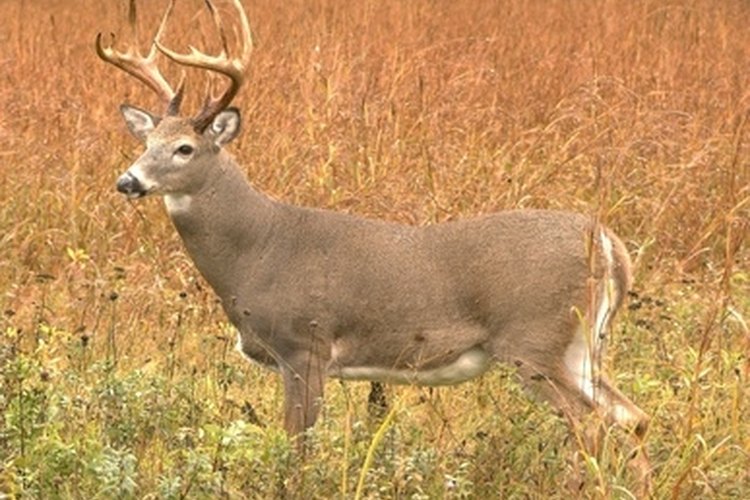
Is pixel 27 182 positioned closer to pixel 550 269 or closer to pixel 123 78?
pixel 123 78

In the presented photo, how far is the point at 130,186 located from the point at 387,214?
212 centimetres

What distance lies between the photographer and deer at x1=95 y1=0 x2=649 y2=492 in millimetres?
5738

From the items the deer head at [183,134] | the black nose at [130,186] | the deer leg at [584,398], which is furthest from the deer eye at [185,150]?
the deer leg at [584,398]

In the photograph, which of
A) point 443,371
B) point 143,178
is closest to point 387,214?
point 143,178

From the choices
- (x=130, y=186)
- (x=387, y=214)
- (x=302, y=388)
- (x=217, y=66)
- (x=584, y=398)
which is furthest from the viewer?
(x=387, y=214)

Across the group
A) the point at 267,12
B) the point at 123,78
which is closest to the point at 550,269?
the point at 123,78

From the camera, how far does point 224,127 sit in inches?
249

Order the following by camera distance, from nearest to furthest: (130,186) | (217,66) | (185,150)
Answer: (130,186), (185,150), (217,66)

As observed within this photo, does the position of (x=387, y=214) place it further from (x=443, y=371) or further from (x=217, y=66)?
(x=443, y=371)

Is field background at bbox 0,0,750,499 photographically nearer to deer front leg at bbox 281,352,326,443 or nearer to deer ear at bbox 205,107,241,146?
deer front leg at bbox 281,352,326,443

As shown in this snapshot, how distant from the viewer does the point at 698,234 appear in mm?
8461

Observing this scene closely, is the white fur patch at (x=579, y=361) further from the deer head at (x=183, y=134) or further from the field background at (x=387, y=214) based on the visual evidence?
the deer head at (x=183, y=134)

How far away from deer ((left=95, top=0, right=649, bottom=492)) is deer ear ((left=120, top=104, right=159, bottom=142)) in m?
0.01

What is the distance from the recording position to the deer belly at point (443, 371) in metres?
5.86
